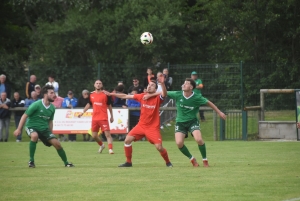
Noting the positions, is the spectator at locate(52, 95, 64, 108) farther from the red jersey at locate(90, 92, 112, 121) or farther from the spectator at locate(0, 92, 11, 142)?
the red jersey at locate(90, 92, 112, 121)

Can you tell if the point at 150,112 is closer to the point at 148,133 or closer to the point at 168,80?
the point at 148,133

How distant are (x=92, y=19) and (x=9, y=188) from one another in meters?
24.6

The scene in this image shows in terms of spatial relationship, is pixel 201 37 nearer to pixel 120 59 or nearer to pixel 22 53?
pixel 120 59

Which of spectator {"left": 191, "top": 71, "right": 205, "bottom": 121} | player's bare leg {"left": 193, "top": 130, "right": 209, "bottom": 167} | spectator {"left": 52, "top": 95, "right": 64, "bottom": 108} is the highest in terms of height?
spectator {"left": 191, "top": 71, "right": 205, "bottom": 121}

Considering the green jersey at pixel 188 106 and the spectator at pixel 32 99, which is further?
the spectator at pixel 32 99

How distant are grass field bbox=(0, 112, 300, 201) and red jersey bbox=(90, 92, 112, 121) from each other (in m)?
1.12

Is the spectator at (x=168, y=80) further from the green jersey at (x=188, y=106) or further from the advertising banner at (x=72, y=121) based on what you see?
the green jersey at (x=188, y=106)

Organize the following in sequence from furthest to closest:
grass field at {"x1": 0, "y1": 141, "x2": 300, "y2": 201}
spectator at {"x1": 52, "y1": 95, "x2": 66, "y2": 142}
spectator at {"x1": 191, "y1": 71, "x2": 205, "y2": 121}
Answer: spectator at {"x1": 52, "y1": 95, "x2": 66, "y2": 142}
spectator at {"x1": 191, "y1": 71, "x2": 205, "y2": 121}
grass field at {"x1": 0, "y1": 141, "x2": 300, "y2": 201}

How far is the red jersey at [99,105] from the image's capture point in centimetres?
1998

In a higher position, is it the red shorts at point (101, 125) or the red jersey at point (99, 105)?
the red jersey at point (99, 105)

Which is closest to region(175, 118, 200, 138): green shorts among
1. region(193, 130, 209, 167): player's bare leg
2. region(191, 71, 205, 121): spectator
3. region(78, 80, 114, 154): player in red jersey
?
region(193, 130, 209, 167): player's bare leg

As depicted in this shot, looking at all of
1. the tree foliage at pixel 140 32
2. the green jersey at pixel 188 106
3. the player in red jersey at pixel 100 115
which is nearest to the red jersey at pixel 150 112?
the green jersey at pixel 188 106

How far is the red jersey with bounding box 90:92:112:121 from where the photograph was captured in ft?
65.6

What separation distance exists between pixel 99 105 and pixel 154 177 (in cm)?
783
